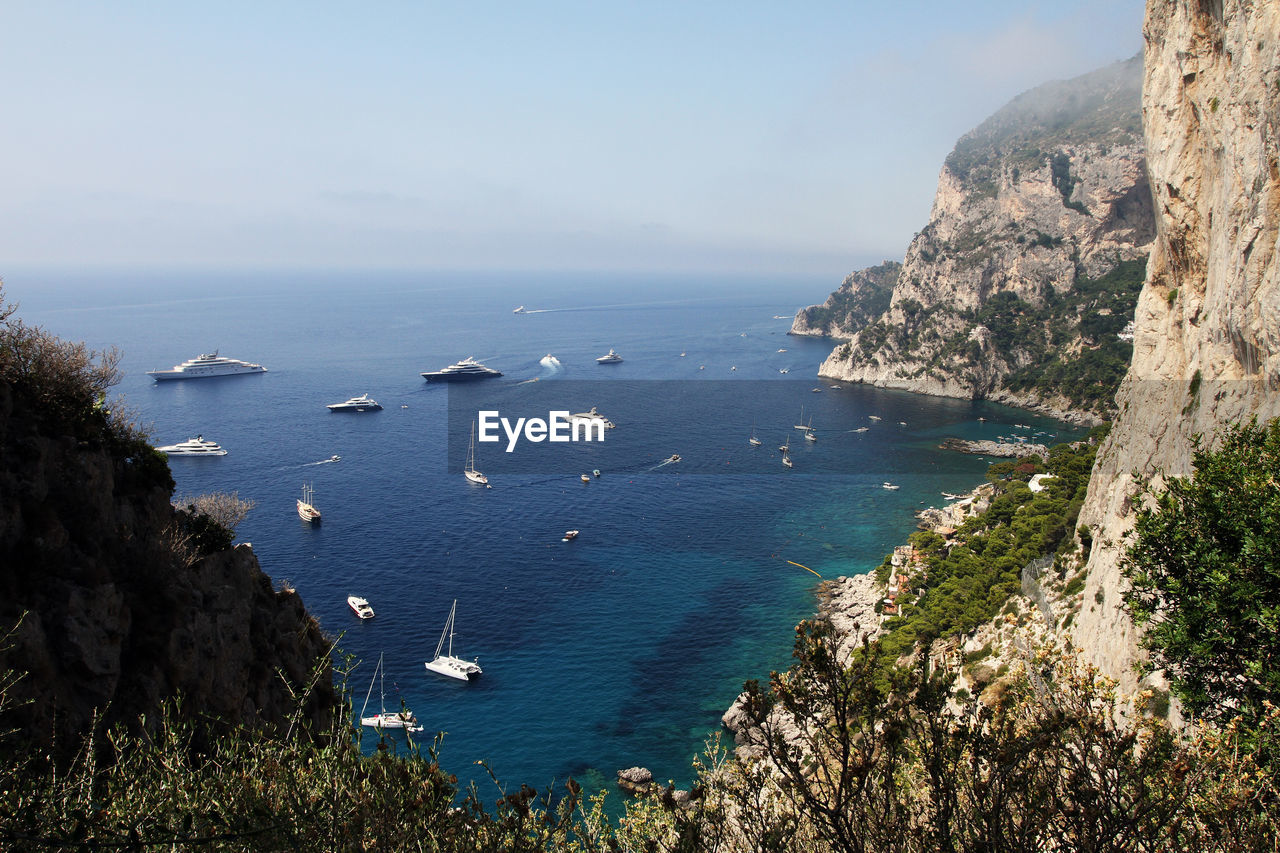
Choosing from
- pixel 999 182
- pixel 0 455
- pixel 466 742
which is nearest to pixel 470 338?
pixel 999 182

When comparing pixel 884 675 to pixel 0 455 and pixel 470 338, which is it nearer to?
pixel 0 455

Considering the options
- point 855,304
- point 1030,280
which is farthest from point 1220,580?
point 855,304

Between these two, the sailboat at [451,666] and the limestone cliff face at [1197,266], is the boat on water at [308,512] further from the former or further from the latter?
the limestone cliff face at [1197,266]

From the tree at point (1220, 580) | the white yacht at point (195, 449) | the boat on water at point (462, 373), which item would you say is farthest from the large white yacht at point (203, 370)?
the tree at point (1220, 580)

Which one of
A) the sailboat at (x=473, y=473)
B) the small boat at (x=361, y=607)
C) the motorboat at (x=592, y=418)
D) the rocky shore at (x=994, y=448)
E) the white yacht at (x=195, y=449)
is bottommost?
the small boat at (x=361, y=607)

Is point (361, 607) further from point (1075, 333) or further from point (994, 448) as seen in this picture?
point (1075, 333)

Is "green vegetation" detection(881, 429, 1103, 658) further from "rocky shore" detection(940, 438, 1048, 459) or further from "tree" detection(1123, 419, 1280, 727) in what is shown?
"rocky shore" detection(940, 438, 1048, 459)

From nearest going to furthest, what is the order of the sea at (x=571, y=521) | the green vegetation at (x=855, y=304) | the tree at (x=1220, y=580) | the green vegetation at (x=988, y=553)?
the tree at (x=1220, y=580) < the green vegetation at (x=988, y=553) < the sea at (x=571, y=521) < the green vegetation at (x=855, y=304)
